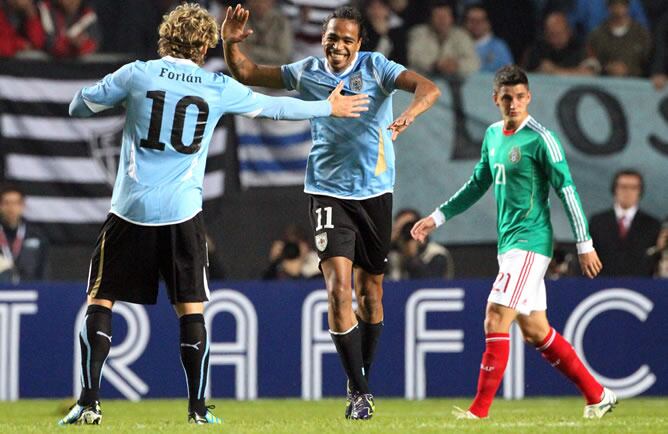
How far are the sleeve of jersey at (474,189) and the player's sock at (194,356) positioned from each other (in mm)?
2056

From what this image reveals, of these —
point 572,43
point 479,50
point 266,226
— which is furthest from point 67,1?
point 572,43

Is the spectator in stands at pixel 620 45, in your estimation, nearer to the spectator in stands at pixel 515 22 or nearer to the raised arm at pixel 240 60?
the spectator in stands at pixel 515 22

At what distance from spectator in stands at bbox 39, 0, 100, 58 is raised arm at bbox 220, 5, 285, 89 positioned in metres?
5.77

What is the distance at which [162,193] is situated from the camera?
6781 millimetres

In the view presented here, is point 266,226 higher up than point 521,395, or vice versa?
point 266,226

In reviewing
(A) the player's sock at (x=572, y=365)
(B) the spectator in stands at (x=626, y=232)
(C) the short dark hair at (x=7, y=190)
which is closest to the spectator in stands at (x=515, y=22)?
(B) the spectator in stands at (x=626, y=232)

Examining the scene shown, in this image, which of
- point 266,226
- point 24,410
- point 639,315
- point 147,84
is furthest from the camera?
point 266,226

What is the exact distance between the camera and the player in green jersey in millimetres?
7676

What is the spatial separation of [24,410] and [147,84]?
452cm

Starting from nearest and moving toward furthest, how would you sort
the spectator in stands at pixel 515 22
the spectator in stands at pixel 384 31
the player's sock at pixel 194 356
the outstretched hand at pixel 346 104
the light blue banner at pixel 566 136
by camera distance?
1. the player's sock at pixel 194 356
2. the outstretched hand at pixel 346 104
3. the light blue banner at pixel 566 136
4. the spectator in stands at pixel 384 31
5. the spectator in stands at pixel 515 22

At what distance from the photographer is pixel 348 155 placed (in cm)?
798

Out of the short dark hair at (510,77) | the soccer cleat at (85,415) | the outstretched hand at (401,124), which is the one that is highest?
the short dark hair at (510,77)

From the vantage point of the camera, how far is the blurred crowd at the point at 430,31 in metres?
13.6

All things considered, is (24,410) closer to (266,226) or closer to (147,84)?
(266,226)
